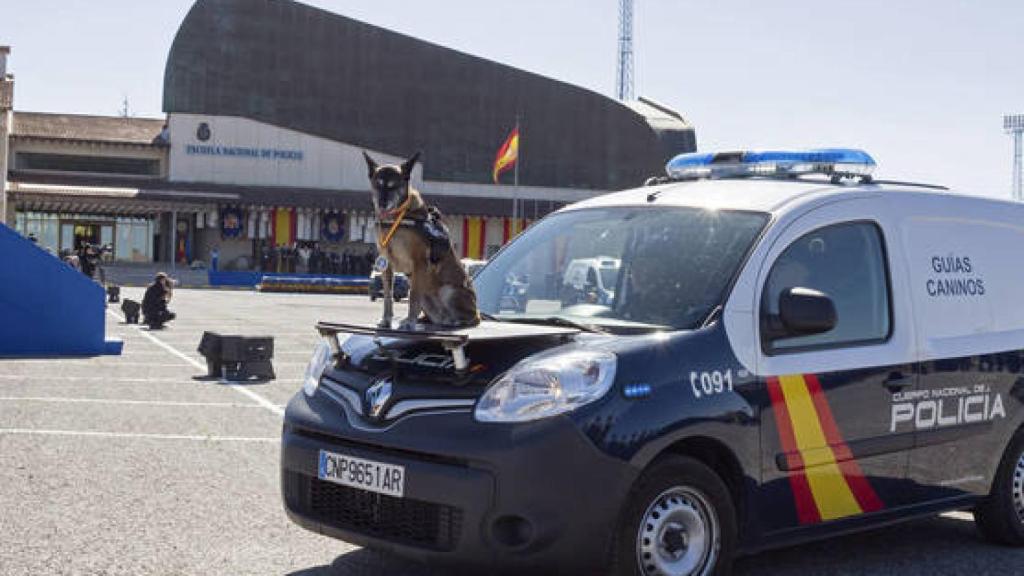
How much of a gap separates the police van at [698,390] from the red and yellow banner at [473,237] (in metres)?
55.2

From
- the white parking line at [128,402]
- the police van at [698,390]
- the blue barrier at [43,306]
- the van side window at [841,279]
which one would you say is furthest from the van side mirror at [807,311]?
the blue barrier at [43,306]

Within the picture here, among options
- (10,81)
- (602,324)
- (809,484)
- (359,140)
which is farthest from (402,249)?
(359,140)

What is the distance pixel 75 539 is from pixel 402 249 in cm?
211

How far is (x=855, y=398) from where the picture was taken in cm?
516

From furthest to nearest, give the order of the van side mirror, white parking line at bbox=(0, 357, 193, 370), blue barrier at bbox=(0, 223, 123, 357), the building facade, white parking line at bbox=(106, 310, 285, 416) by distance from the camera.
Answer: the building facade → blue barrier at bbox=(0, 223, 123, 357) → white parking line at bbox=(0, 357, 193, 370) → white parking line at bbox=(106, 310, 285, 416) → the van side mirror

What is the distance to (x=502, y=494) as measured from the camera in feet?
13.7

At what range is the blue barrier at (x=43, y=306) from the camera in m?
14.9

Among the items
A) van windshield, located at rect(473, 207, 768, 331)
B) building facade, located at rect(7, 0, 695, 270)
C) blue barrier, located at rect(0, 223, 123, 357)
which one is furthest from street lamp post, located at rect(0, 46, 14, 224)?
van windshield, located at rect(473, 207, 768, 331)

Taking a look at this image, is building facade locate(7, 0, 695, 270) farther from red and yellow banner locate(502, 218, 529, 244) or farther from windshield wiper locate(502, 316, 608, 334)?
windshield wiper locate(502, 316, 608, 334)

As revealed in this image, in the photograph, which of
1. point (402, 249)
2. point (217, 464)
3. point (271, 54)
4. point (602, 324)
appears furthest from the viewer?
point (271, 54)

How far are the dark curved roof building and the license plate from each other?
183ft

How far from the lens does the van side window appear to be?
5055 mm

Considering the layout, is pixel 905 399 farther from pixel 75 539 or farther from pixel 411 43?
pixel 411 43

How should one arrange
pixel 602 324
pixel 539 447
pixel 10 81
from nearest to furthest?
pixel 539 447 < pixel 602 324 < pixel 10 81
